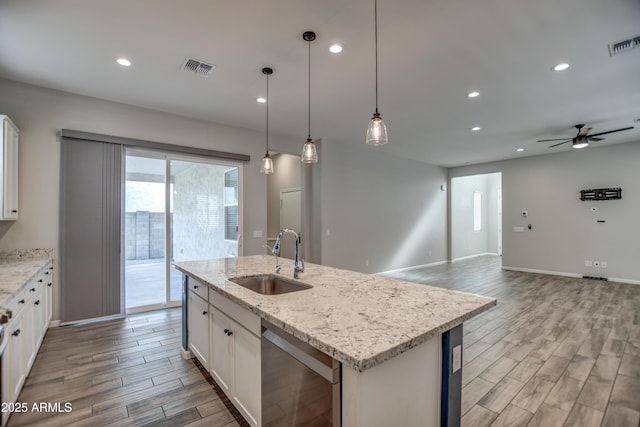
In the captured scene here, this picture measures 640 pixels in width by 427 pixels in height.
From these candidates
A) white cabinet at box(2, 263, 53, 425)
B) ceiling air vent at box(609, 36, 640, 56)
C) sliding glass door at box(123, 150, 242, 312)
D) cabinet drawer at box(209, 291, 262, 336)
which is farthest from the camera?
sliding glass door at box(123, 150, 242, 312)

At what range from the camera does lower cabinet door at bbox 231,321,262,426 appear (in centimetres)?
164

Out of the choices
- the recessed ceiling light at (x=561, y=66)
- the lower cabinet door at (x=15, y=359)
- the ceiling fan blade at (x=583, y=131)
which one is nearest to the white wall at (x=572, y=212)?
the ceiling fan blade at (x=583, y=131)

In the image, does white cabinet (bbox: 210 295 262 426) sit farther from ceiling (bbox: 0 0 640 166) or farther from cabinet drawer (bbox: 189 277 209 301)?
ceiling (bbox: 0 0 640 166)

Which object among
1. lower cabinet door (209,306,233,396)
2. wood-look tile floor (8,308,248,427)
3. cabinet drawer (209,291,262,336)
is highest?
cabinet drawer (209,291,262,336)

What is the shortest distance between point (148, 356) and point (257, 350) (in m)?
1.91

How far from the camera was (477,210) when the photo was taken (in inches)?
411

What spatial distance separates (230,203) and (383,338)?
432 centimetres

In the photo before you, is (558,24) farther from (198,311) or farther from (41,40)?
(41,40)

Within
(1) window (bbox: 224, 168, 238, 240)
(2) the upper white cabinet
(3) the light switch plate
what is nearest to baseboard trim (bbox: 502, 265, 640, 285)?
(1) window (bbox: 224, 168, 238, 240)

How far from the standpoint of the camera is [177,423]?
6.32 ft

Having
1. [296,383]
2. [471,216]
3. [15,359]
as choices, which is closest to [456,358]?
[296,383]

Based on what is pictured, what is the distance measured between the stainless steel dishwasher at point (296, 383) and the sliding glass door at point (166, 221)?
3.41m

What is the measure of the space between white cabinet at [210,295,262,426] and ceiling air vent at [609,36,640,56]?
3.83 metres

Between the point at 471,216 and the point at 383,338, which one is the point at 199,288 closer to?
the point at 383,338
